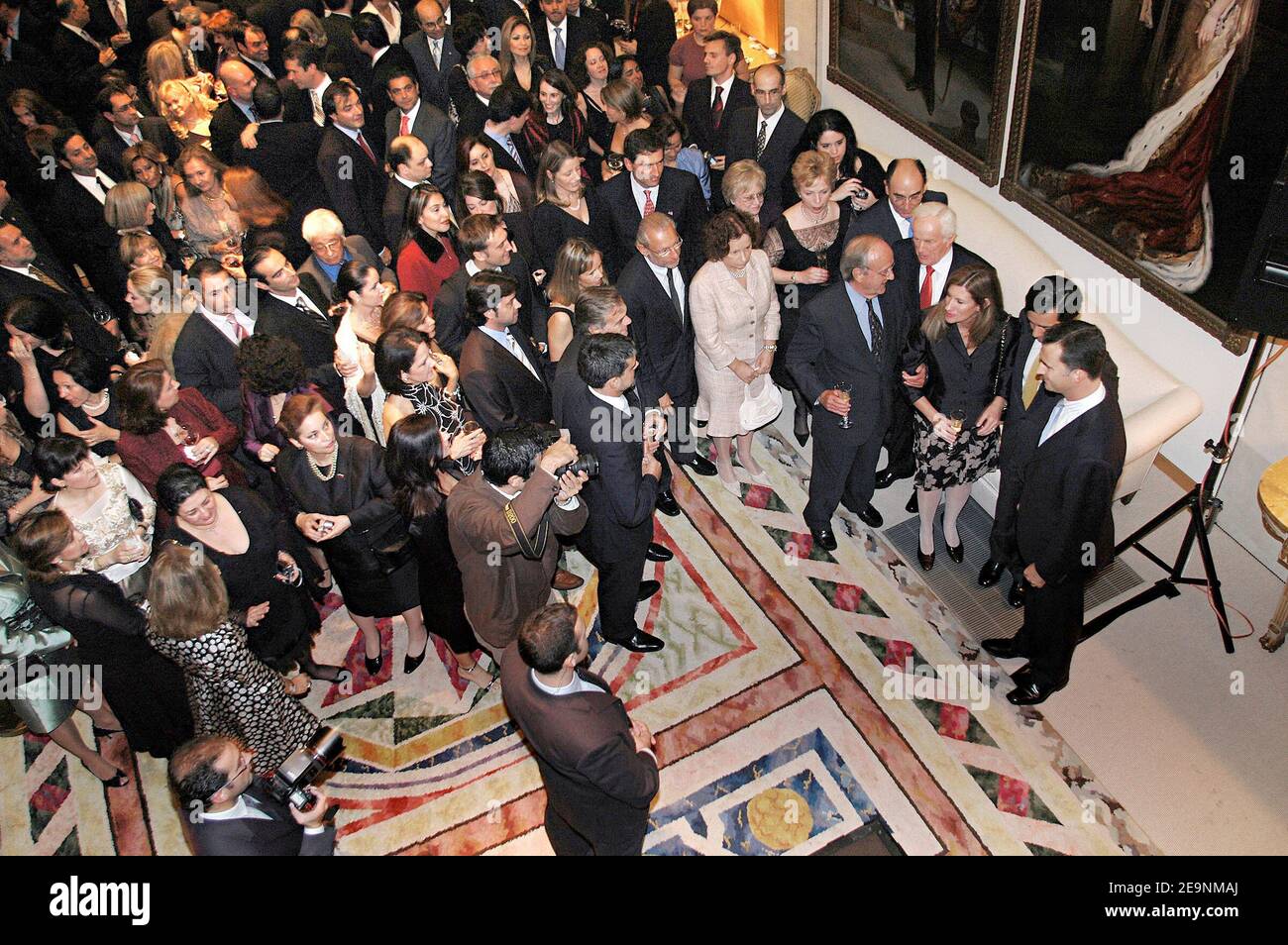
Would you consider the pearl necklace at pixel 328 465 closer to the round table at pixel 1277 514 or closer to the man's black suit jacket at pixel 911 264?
the man's black suit jacket at pixel 911 264

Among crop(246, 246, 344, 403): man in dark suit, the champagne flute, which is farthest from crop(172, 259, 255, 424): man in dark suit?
the champagne flute

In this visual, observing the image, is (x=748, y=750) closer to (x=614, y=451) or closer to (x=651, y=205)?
(x=614, y=451)

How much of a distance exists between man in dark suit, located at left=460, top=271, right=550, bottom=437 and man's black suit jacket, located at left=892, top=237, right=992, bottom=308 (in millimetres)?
1990

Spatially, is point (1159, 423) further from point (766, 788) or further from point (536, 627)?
point (536, 627)

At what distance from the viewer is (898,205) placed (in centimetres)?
508

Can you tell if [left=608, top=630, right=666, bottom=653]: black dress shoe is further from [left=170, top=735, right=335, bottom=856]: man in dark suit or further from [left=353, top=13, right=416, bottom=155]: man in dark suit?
[left=353, top=13, right=416, bottom=155]: man in dark suit

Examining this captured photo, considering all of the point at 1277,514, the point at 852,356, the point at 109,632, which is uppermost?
the point at 852,356

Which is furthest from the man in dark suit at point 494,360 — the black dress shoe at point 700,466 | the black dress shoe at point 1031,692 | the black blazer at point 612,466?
the black dress shoe at point 1031,692

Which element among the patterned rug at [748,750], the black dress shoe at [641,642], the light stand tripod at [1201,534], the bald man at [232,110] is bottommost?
the patterned rug at [748,750]

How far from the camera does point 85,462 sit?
3877 mm

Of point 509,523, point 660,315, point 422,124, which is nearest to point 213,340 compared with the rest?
point 509,523

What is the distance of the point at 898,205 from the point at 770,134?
1.59 m

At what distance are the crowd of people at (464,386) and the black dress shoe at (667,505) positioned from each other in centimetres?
18

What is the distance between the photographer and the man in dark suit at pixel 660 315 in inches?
188
